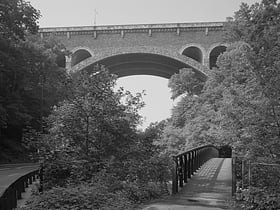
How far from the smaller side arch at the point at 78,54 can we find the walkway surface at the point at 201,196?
33.5m

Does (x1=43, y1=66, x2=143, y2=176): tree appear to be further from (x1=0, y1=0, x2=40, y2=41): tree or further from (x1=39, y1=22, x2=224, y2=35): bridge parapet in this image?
(x1=39, y1=22, x2=224, y2=35): bridge parapet

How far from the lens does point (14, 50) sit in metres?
22.3

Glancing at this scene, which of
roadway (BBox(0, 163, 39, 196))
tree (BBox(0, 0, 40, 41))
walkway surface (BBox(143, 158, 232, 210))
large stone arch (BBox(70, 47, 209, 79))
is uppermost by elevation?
→ large stone arch (BBox(70, 47, 209, 79))

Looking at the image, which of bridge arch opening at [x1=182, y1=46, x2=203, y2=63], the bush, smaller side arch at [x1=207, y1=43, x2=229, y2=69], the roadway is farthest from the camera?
bridge arch opening at [x1=182, y1=46, x2=203, y2=63]

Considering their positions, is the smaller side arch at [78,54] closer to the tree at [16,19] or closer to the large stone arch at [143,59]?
the large stone arch at [143,59]

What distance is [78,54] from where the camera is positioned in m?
45.9

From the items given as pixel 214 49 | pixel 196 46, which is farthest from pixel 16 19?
pixel 214 49

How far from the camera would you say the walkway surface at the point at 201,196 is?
6.67 m

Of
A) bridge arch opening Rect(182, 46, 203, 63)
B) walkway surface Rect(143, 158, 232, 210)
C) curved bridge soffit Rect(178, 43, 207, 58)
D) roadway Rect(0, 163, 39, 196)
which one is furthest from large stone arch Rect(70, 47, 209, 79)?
walkway surface Rect(143, 158, 232, 210)

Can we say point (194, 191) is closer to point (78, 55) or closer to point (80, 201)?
point (80, 201)

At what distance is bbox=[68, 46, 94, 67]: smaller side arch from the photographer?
43312 millimetres

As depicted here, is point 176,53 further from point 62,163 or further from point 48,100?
point 62,163

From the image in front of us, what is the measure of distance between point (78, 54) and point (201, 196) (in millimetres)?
40295

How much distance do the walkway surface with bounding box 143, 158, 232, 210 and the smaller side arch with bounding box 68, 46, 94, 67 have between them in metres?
33.5
